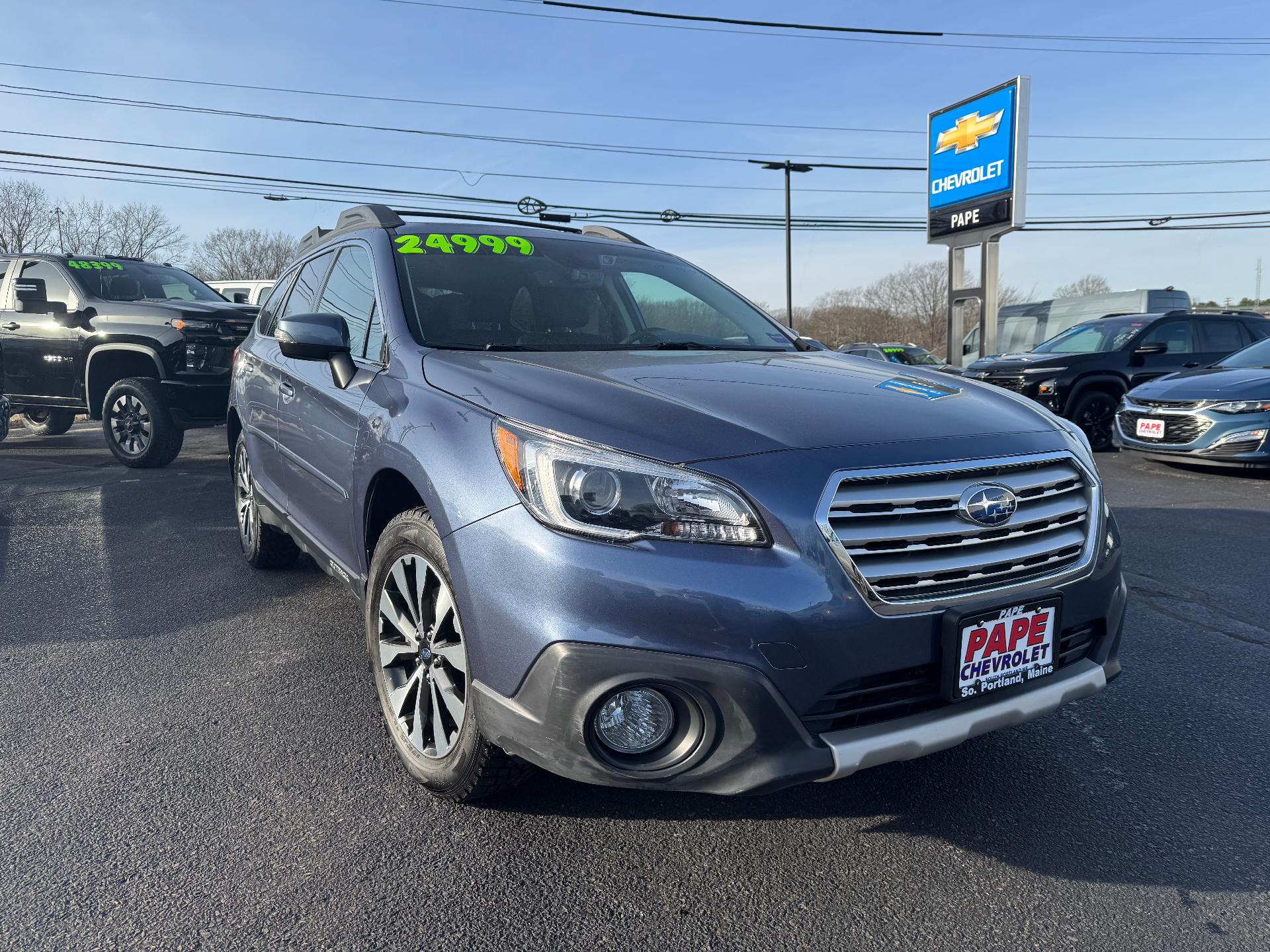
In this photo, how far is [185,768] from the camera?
8.98 ft

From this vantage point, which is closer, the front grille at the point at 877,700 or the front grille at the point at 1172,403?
the front grille at the point at 877,700

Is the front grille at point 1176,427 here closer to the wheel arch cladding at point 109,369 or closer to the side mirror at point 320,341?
the side mirror at point 320,341

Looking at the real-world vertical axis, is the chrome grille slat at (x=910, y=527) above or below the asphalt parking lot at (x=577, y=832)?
above

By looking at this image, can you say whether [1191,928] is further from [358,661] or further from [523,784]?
[358,661]

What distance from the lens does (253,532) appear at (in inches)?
191

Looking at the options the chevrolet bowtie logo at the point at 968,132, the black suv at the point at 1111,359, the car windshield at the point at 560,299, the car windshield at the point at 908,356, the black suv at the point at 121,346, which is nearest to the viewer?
the car windshield at the point at 560,299

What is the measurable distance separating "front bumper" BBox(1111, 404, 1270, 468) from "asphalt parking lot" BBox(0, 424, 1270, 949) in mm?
4874

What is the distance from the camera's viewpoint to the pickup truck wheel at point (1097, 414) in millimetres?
10750

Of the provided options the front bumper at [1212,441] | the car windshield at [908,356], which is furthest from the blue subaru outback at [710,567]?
the car windshield at [908,356]

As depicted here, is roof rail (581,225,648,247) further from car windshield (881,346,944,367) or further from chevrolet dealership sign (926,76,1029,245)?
car windshield (881,346,944,367)

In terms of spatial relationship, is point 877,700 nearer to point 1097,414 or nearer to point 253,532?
point 253,532

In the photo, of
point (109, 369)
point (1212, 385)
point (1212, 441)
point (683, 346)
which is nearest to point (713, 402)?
point (683, 346)

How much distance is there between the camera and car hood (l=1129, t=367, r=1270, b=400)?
7.89 meters

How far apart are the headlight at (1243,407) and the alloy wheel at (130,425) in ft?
31.7
